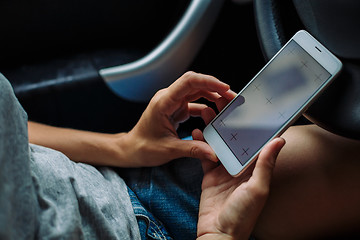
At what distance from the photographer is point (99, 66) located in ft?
2.47

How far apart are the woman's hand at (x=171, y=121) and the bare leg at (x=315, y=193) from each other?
109 millimetres

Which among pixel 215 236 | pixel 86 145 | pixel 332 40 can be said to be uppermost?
pixel 332 40

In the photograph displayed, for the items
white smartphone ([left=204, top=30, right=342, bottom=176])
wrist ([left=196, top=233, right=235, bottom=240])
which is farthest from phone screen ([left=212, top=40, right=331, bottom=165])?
wrist ([left=196, top=233, right=235, bottom=240])

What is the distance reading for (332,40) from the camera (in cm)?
47

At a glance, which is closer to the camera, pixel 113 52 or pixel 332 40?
pixel 332 40

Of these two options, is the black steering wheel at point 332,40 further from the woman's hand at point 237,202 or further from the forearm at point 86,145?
the forearm at point 86,145

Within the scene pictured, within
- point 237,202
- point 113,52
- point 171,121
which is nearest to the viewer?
point 237,202

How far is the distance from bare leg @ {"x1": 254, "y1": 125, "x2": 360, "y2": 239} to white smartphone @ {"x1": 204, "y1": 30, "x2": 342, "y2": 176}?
0.05 metres

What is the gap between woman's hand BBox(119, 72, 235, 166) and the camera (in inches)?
19.9

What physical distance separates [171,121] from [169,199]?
13cm

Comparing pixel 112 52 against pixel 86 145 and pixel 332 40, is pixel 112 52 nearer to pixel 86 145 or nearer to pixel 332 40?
pixel 86 145

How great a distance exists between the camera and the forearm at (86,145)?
1.96 ft

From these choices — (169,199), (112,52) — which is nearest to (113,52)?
(112,52)

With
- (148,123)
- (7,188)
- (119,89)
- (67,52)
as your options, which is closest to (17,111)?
(7,188)
